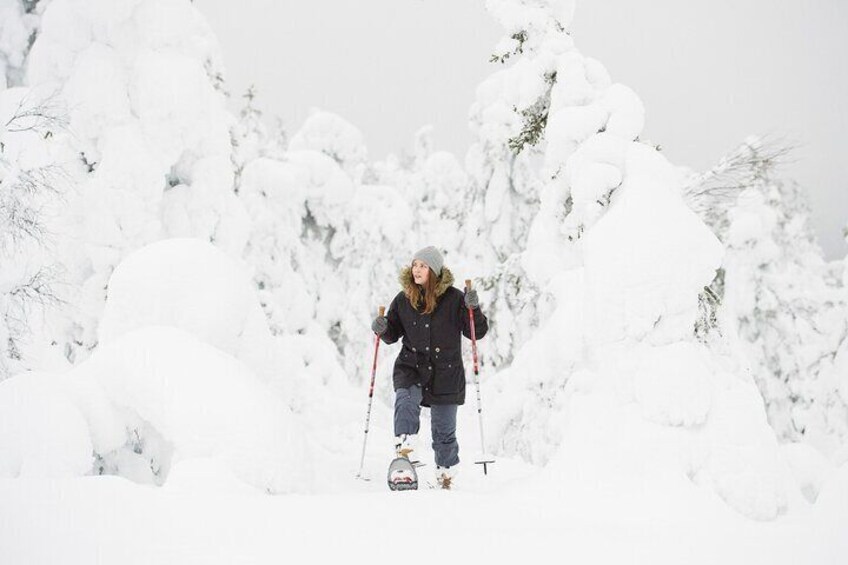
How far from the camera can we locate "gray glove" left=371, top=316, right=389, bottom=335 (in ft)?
19.6

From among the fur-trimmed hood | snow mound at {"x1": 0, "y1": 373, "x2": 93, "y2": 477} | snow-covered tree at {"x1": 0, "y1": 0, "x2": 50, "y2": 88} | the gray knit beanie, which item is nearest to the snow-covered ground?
snow mound at {"x1": 0, "y1": 373, "x2": 93, "y2": 477}

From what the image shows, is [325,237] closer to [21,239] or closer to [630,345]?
[21,239]

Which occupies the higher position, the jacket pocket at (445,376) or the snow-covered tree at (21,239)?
the snow-covered tree at (21,239)

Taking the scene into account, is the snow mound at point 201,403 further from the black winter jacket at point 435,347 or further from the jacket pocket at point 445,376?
the jacket pocket at point 445,376

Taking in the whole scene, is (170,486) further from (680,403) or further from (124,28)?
(124,28)

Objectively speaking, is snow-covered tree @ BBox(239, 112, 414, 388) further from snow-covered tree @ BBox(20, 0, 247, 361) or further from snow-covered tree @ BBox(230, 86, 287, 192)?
snow-covered tree @ BBox(20, 0, 247, 361)

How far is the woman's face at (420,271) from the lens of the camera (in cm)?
599

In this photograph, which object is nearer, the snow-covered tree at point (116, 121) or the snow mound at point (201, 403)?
the snow mound at point (201, 403)

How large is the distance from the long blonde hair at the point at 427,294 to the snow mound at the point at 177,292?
192cm

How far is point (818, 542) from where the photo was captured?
3182mm

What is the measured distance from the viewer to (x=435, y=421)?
6.13m

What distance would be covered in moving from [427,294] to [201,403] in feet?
7.75

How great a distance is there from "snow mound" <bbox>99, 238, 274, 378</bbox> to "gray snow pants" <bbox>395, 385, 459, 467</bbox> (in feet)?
6.81

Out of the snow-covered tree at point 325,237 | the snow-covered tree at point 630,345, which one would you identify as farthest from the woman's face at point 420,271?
the snow-covered tree at point 325,237
